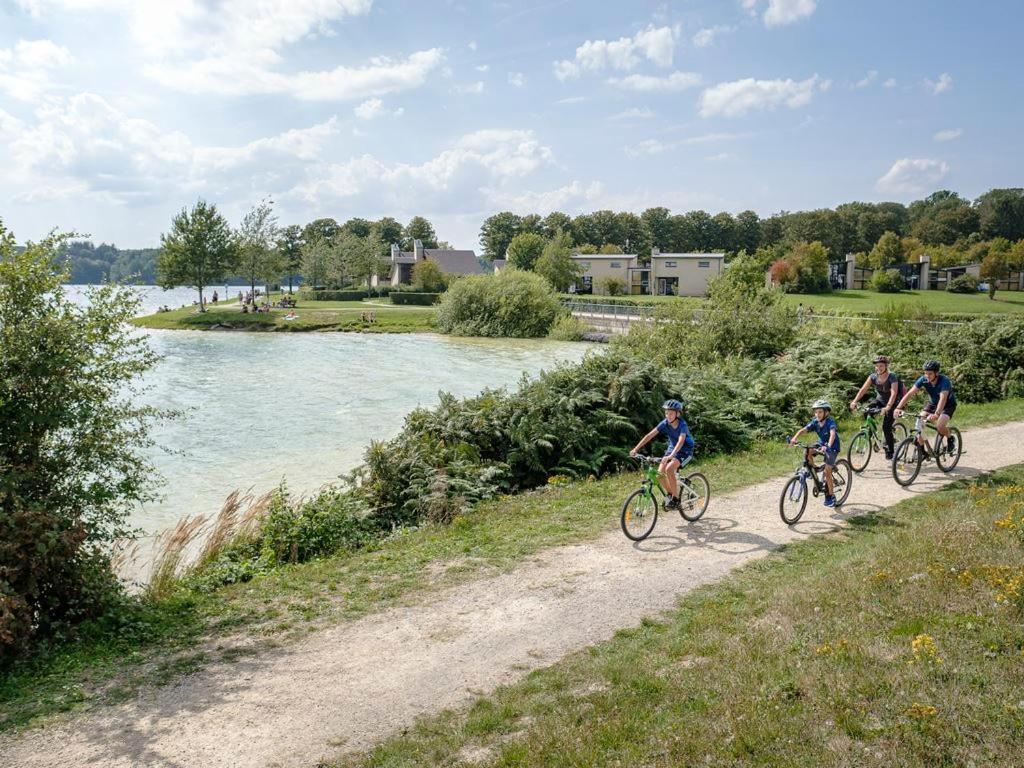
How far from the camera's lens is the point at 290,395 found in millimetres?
31078

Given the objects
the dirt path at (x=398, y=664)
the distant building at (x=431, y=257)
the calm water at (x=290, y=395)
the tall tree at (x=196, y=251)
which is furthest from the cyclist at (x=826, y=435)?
the distant building at (x=431, y=257)

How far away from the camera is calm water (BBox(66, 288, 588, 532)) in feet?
60.8

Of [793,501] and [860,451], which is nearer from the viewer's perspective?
[793,501]

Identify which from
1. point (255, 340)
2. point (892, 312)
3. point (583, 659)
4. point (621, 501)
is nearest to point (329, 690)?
point (583, 659)

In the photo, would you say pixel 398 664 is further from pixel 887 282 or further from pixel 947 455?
pixel 887 282

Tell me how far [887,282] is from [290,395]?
72.3 m

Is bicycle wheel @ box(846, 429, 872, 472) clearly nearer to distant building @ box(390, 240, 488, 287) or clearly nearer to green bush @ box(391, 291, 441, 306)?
green bush @ box(391, 291, 441, 306)

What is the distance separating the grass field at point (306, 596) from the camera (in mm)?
7145

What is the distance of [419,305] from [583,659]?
74.9m

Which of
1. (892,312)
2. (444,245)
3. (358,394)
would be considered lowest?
(358,394)

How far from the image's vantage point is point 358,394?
31.0 metres

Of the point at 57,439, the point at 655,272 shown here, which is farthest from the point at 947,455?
the point at 655,272

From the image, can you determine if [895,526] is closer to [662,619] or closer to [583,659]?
[662,619]

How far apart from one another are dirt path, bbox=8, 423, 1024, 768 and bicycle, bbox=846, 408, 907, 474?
3288mm
